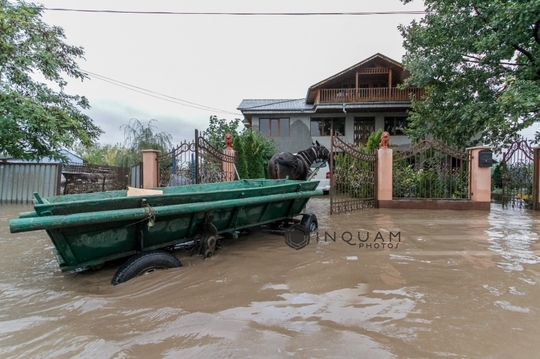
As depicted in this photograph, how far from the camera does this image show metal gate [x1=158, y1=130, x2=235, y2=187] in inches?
356

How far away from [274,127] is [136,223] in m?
18.8

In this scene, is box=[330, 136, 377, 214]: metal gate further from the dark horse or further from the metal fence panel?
the metal fence panel

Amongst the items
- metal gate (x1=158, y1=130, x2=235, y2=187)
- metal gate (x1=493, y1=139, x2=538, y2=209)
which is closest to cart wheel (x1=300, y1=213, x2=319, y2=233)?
metal gate (x1=158, y1=130, x2=235, y2=187)

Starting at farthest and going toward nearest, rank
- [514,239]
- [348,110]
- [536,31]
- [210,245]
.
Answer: [348,110] → [536,31] → [514,239] → [210,245]

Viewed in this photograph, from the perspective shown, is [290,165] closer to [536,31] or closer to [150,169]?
[150,169]

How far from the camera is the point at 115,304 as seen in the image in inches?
106

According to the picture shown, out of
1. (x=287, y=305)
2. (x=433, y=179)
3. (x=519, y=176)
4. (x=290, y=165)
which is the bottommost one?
(x=287, y=305)

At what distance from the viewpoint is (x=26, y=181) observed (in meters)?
11.5

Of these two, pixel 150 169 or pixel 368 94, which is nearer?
pixel 150 169

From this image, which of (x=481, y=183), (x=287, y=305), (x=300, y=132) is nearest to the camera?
(x=287, y=305)

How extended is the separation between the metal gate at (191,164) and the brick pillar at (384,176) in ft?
16.0

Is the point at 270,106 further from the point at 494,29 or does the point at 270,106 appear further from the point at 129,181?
the point at 494,29

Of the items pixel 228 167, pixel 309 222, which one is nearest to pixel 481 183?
pixel 309 222

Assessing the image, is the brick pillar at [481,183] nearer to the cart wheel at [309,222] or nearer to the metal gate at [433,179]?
the metal gate at [433,179]
